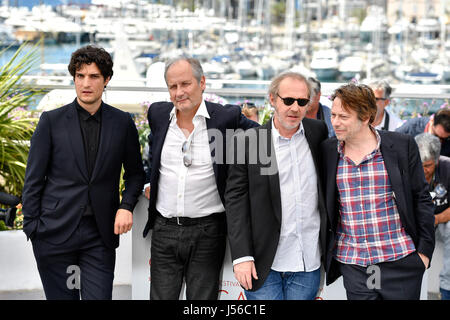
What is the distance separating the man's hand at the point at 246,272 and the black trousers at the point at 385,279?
0.42 meters

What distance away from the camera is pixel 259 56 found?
4291cm

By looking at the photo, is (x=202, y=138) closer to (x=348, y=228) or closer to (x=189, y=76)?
(x=189, y=76)

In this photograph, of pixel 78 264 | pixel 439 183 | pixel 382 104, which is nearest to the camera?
pixel 78 264

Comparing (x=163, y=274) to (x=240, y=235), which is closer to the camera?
(x=240, y=235)

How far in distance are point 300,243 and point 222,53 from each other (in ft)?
129

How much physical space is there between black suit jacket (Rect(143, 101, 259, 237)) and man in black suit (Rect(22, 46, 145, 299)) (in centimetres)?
15

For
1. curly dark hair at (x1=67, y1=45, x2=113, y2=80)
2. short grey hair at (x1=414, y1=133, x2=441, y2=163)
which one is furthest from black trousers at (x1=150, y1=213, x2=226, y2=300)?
short grey hair at (x1=414, y1=133, x2=441, y2=163)

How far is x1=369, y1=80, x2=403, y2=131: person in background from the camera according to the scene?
18.0 feet

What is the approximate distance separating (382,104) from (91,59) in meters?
3.05

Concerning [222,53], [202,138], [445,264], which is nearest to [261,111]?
[445,264]

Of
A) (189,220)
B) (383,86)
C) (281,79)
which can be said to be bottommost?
(189,220)

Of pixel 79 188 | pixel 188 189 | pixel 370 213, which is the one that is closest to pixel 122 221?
pixel 79 188

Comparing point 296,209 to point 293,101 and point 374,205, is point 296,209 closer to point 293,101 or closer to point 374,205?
point 374,205

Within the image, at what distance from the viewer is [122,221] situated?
326 centimetres
